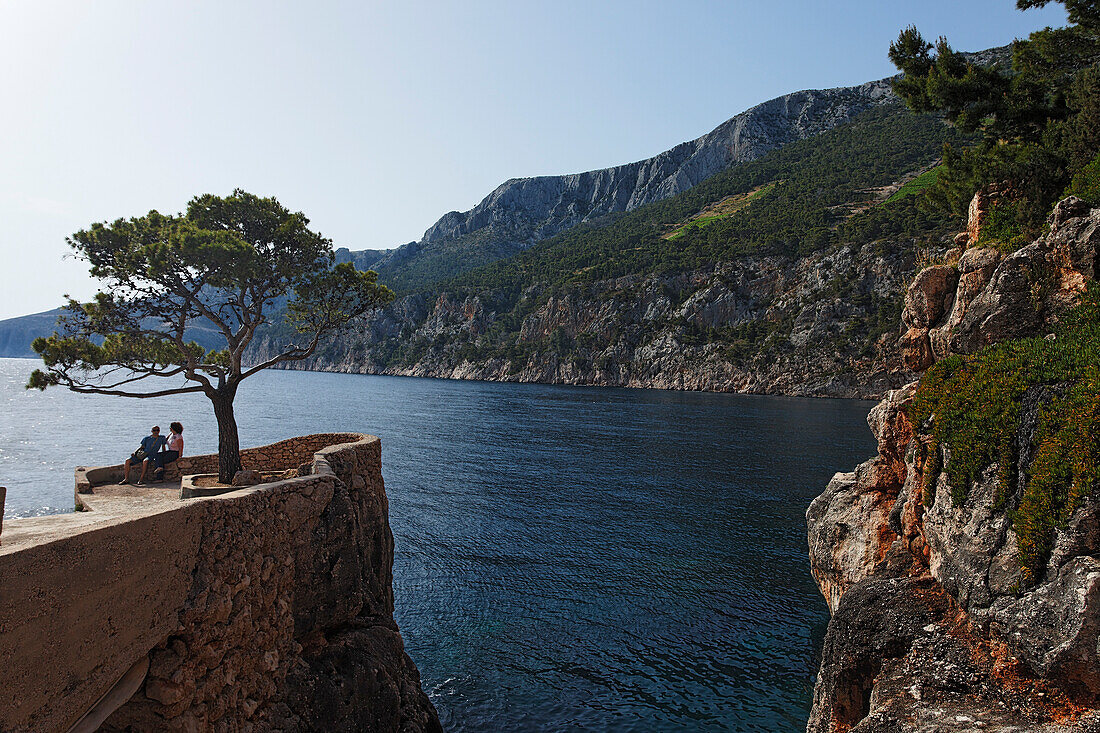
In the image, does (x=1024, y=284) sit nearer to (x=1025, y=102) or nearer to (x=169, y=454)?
(x=1025, y=102)

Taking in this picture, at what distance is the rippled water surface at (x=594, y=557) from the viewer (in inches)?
530

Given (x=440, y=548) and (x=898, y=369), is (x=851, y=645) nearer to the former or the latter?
(x=440, y=548)

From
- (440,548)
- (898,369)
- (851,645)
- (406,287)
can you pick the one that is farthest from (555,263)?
(851,645)

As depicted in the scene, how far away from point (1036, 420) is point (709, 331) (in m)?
102

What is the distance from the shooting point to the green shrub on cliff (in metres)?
7.36

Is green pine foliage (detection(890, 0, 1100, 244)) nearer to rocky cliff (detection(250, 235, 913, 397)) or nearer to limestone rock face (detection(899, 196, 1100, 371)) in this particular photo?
limestone rock face (detection(899, 196, 1100, 371))

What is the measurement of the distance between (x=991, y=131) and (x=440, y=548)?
25.6m

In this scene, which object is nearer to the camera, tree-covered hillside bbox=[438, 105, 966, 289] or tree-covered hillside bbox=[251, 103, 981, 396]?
tree-covered hillside bbox=[251, 103, 981, 396]

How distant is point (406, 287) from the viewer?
194875mm

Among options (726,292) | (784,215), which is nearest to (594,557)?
(726,292)

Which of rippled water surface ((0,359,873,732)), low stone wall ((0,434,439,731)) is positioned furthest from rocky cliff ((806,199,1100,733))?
low stone wall ((0,434,439,731))

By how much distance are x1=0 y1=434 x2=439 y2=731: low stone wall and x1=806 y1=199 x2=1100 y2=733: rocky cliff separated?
8.45m

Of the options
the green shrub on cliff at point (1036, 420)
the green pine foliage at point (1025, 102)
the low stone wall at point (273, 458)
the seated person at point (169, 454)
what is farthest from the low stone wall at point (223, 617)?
the green pine foliage at point (1025, 102)

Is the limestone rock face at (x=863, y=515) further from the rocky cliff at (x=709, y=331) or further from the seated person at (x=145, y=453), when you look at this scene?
the rocky cliff at (x=709, y=331)
